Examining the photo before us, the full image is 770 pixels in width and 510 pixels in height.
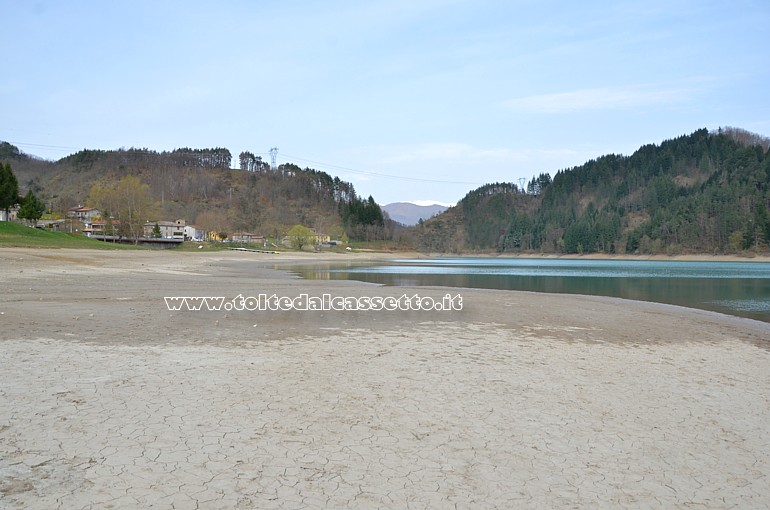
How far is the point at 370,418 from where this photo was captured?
21.8ft

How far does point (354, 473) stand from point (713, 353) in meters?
10.7

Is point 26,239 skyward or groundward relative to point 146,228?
groundward

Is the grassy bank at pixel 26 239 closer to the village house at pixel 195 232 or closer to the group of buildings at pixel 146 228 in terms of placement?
the group of buildings at pixel 146 228

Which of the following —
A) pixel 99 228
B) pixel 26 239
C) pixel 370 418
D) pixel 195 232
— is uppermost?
pixel 99 228

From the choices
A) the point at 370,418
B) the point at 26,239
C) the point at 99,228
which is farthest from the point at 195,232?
the point at 370,418

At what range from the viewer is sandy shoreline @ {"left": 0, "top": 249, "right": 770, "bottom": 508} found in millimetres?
4723

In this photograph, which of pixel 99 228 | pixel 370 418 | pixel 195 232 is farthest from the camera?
pixel 195 232

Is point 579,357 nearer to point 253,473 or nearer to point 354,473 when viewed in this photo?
point 354,473

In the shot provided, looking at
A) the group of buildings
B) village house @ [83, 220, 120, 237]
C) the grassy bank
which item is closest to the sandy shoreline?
the grassy bank

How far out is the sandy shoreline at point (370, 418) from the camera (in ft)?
15.5

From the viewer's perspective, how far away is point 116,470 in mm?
4883

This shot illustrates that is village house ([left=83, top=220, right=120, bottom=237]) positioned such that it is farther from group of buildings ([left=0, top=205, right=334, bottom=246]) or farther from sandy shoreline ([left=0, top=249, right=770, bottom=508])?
sandy shoreline ([left=0, top=249, right=770, bottom=508])

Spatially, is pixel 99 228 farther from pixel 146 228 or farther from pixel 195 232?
pixel 195 232

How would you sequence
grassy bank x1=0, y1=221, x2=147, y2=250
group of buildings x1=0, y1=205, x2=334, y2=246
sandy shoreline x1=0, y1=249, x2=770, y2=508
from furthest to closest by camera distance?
group of buildings x1=0, y1=205, x2=334, y2=246 < grassy bank x1=0, y1=221, x2=147, y2=250 < sandy shoreline x1=0, y1=249, x2=770, y2=508
